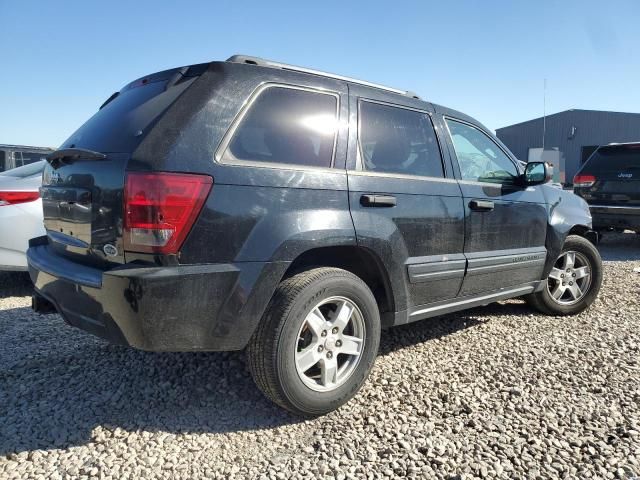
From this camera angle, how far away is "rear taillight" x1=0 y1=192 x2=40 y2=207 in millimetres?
4543

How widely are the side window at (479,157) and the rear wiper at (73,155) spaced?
7.94ft

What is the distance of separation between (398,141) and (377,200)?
0.60 m

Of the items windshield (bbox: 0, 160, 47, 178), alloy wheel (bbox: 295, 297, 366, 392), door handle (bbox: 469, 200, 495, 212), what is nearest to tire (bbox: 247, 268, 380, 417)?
alloy wheel (bbox: 295, 297, 366, 392)

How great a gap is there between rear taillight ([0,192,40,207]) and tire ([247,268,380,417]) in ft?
11.0

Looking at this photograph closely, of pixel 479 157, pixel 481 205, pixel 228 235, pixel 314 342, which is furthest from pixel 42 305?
pixel 479 157

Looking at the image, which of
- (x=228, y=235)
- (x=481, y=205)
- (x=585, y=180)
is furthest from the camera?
(x=585, y=180)

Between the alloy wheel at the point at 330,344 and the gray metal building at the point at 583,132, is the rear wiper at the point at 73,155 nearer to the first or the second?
the alloy wheel at the point at 330,344

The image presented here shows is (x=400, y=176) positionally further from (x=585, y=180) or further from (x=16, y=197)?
(x=585, y=180)

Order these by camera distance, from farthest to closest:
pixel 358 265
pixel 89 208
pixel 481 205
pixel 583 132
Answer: pixel 583 132, pixel 481 205, pixel 358 265, pixel 89 208

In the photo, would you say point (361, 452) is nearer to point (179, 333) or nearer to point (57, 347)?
point (179, 333)

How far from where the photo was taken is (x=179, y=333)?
2.23m

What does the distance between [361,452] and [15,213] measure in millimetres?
4016

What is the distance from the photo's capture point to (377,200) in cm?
280

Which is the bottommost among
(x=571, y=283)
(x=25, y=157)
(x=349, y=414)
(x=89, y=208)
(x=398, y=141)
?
(x=349, y=414)
